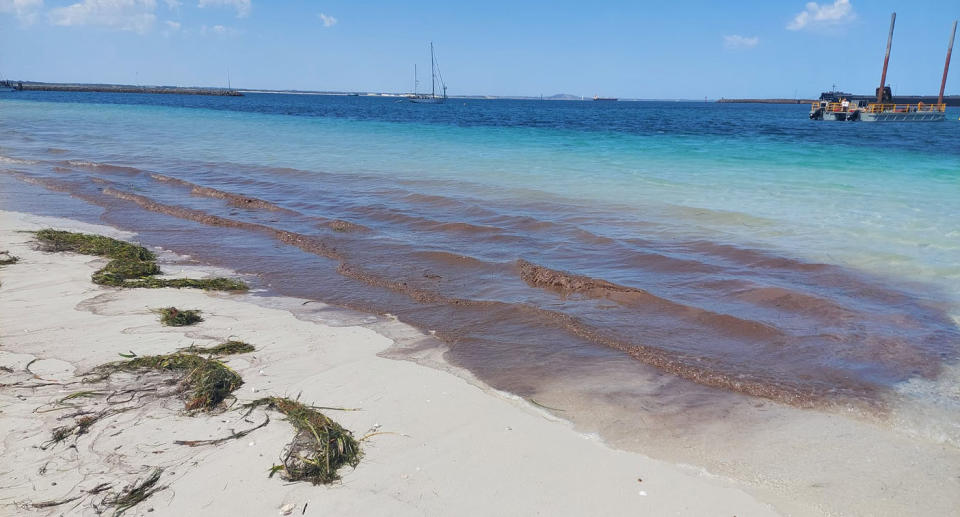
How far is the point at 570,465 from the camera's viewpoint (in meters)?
3.42

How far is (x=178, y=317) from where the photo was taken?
5445 mm

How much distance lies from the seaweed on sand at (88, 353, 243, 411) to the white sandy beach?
10cm

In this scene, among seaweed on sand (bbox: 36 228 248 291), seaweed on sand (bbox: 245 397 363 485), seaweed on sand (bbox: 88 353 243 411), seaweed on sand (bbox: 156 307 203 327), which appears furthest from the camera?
seaweed on sand (bbox: 36 228 248 291)

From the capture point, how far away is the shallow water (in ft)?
15.5

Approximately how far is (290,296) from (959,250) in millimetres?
10085

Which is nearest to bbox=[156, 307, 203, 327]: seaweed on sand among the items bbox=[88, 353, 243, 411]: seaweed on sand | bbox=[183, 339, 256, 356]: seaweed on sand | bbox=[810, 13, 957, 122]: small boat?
bbox=[183, 339, 256, 356]: seaweed on sand

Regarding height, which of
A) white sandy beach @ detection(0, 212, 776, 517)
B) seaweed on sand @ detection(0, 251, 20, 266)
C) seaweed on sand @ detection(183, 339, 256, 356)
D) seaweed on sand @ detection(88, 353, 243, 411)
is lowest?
white sandy beach @ detection(0, 212, 776, 517)

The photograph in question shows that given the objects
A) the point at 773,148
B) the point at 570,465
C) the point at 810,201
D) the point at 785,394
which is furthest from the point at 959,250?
the point at 773,148

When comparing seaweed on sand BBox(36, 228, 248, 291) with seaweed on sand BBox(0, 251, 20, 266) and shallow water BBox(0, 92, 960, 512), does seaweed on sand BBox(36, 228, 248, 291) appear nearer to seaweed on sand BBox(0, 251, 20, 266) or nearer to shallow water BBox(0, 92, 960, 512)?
seaweed on sand BBox(0, 251, 20, 266)

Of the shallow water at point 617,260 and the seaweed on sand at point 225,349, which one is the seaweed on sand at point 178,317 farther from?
the shallow water at point 617,260

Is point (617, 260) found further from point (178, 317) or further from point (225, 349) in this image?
point (178, 317)

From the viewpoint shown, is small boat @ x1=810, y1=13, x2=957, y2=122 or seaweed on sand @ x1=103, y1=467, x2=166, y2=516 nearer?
seaweed on sand @ x1=103, y1=467, x2=166, y2=516

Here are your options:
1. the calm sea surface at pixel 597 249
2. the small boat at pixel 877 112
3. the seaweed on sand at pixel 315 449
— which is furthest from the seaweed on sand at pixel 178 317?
the small boat at pixel 877 112

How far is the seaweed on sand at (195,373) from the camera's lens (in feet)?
12.9
